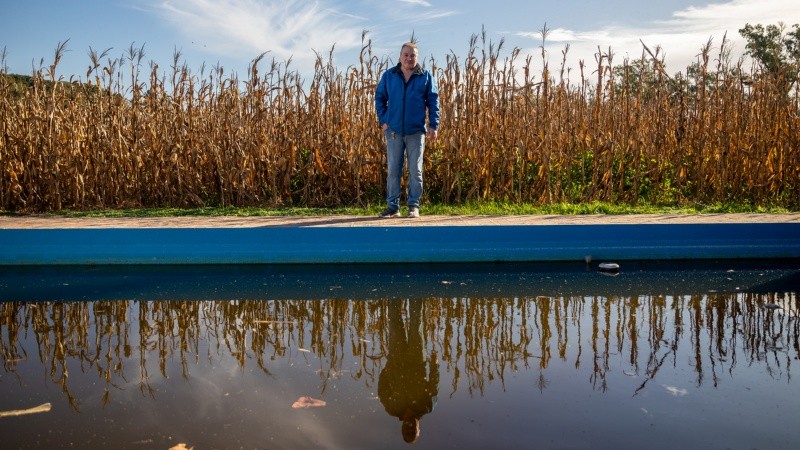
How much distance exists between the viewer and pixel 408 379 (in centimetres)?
307

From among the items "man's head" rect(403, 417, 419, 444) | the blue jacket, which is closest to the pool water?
"man's head" rect(403, 417, 419, 444)

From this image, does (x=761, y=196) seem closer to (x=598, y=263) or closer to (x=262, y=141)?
(x=598, y=263)

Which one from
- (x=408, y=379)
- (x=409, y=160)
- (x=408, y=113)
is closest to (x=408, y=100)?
(x=408, y=113)

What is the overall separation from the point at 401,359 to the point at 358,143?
4.72m

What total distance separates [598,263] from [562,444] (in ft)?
11.7

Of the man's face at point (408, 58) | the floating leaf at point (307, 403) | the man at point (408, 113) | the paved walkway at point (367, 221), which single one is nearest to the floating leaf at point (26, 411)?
the floating leaf at point (307, 403)

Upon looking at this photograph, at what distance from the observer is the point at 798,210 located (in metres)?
7.66

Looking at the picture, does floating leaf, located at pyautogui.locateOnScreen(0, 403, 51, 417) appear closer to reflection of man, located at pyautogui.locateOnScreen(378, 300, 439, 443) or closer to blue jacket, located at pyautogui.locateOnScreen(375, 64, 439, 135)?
reflection of man, located at pyautogui.locateOnScreen(378, 300, 439, 443)

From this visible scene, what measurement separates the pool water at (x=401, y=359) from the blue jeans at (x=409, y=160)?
1.43 metres

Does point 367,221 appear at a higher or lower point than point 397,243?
higher

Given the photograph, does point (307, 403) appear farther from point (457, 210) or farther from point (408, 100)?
point (457, 210)

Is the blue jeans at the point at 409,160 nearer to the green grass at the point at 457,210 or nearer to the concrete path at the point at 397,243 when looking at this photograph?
the green grass at the point at 457,210

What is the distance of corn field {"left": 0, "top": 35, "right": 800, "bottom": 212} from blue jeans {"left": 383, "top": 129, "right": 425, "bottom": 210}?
110cm

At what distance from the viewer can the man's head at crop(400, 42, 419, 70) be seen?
6.46 m
